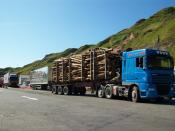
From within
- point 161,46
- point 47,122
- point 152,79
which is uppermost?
point 161,46

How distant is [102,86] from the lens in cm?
2853

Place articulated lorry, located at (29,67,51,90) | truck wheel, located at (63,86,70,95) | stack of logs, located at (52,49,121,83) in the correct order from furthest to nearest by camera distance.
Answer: articulated lorry, located at (29,67,51,90), truck wheel, located at (63,86,70,95), stack of logs, located at (52,49,121,83)

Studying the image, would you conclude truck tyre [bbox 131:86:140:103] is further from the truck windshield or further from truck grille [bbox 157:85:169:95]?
the truck windshield

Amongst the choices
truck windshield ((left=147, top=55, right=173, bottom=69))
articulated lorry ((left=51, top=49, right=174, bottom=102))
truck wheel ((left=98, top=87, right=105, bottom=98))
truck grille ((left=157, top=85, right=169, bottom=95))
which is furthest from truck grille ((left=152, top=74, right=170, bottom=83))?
truck wheel ((left=98, top=87, right=105, bottom=98))

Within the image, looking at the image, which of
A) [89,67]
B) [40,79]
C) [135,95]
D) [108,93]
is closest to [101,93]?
[108,93]

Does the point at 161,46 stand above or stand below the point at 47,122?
above

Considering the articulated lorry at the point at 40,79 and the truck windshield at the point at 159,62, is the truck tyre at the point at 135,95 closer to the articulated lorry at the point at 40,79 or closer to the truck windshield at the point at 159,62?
the truck windshield at the point at 159,62

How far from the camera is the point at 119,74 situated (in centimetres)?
2683

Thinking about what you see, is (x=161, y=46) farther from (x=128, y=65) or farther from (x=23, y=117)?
(x=23, y=117)

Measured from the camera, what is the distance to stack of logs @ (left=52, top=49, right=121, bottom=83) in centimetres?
2762

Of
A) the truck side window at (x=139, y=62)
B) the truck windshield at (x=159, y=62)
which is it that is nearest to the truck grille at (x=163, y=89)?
the truck windshield at (x=159, y=62)

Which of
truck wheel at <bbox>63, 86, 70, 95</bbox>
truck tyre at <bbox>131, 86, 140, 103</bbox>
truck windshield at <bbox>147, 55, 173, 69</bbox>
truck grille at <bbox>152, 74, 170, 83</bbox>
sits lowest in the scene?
truck tyre at <bbox>131, 86, 140, 103</bbox>

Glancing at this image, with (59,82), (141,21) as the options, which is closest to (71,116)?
(59,82)

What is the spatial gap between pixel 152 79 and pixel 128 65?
109 inches
